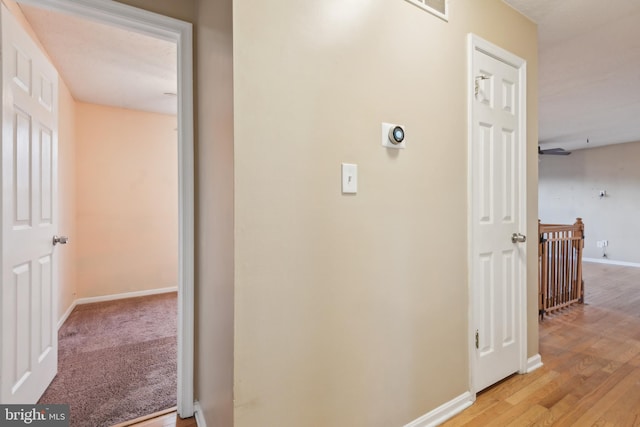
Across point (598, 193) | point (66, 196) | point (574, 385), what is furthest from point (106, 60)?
point (598, 193)

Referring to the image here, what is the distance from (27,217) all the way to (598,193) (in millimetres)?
9216

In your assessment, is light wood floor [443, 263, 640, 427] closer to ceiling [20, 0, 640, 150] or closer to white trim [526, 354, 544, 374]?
white trim [526, 354, 544, 374]

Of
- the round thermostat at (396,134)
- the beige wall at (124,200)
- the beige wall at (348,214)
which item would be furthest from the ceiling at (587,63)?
the beige wall at (124,200)

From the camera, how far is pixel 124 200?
4.18m

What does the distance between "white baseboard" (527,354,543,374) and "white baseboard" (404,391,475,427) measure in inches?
28.3

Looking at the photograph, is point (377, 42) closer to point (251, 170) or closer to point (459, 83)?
point (459, 83)

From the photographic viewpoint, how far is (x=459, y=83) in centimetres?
181

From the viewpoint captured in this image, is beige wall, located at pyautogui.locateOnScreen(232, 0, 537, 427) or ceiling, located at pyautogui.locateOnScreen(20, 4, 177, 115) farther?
ceiling, located at pyautogui.locateOnScreen(20, 4, 177, 115)

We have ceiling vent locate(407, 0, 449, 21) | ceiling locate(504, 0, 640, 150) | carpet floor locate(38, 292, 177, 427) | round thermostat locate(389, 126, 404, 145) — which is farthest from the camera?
ceiling locate(504, 0, 640, 150)

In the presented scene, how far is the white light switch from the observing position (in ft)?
4.41

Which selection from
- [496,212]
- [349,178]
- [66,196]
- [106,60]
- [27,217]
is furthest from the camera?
[66,196]

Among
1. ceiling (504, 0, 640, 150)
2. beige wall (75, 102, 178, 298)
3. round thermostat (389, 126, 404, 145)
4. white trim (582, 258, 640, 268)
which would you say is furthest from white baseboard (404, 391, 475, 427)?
white trim (582, 258, 640, 268)

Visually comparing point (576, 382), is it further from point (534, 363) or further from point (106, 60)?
point (106, 60)

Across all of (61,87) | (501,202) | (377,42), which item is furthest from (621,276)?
(61,87)
